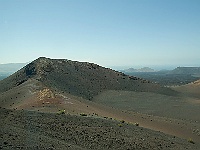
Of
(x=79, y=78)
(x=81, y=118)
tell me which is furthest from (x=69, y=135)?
(x=79, y=78)

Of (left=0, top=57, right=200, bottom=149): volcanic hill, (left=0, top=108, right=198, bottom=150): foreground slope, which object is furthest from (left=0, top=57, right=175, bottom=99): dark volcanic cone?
(left=0, top=108, right=198, bottom=150): foreground slope

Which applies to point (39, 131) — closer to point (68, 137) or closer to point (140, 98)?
point (68, 137)

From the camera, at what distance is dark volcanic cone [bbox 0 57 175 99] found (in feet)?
257

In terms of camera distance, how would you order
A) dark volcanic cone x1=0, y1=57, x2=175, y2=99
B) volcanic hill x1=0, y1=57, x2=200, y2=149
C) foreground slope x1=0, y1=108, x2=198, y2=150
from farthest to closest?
dark volcanic cone x1=0, y1=57, x2=175, y2=99 → volcanic hill x1=0, y1=57, x2=200, y2=149 → foreground slope x1=0, y1=108, x2=198, y2=150

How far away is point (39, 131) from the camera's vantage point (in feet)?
73.2

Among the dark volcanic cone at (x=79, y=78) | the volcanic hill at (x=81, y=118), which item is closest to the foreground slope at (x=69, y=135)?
the volcanic hill at (x=81, y=118)

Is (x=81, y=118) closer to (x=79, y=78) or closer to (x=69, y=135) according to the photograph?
(x=69, y=135)

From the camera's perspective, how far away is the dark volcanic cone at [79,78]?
78.4 m

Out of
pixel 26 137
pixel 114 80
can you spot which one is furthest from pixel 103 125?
pixel 114 80

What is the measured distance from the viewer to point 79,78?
8644 centimetres

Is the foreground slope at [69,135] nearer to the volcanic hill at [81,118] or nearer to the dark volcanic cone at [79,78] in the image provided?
the volcanic hill at [81,118]

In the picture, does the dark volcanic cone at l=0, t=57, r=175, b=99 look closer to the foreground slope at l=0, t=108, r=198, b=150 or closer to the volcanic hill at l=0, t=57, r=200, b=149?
the volcanic hill at l=0, t=57, r=200, b=149

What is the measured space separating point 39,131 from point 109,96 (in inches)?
2136

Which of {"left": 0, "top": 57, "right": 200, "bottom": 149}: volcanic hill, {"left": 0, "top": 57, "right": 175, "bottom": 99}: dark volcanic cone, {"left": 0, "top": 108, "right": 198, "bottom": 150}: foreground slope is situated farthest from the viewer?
{"left": 0, "top": 57, "right": 175, "bottom": 99}: dark volcanic cone
